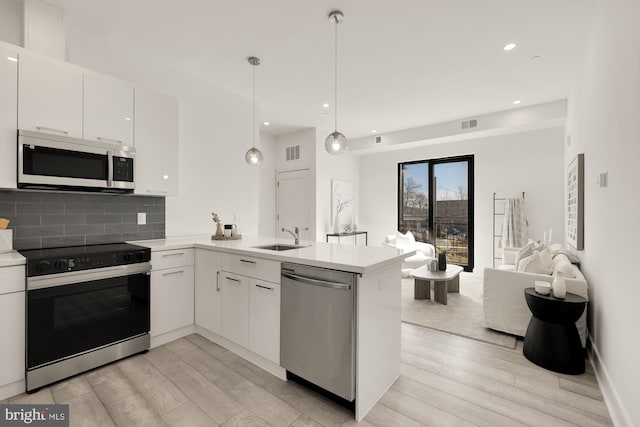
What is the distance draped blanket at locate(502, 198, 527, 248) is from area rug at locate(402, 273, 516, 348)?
1.09 metres

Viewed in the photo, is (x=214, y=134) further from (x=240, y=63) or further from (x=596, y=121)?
(x=596, y=121)

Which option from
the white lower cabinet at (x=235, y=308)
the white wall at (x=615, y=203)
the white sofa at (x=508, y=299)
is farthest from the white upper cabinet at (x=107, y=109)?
the white sofa at (x=508, y=299)

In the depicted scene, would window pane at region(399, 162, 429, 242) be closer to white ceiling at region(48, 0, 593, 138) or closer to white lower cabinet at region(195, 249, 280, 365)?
white ceiling at region(48, 0, 593, 138)

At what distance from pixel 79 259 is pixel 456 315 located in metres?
3.78

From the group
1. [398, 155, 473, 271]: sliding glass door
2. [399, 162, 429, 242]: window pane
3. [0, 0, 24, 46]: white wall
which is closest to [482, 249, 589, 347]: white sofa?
[398, 155, 473, 271]: sliding glass door

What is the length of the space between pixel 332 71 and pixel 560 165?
4145 mm

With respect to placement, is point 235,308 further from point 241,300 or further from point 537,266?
point 537,266

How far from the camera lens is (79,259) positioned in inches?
85.4

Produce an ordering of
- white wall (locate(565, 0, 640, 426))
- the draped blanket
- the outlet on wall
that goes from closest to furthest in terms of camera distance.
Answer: white wall (locate(565, 0, 640, 426)), the outlet on wall, the draped blanket

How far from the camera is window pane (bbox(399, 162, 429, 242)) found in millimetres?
6273

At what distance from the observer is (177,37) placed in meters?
2.79

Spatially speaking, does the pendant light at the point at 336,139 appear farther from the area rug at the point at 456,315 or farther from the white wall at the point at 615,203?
the area rug at the point at 456,315

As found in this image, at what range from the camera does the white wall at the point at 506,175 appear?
488 centimetres

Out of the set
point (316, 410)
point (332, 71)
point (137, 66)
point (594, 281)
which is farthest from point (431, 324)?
point (137, 66)
